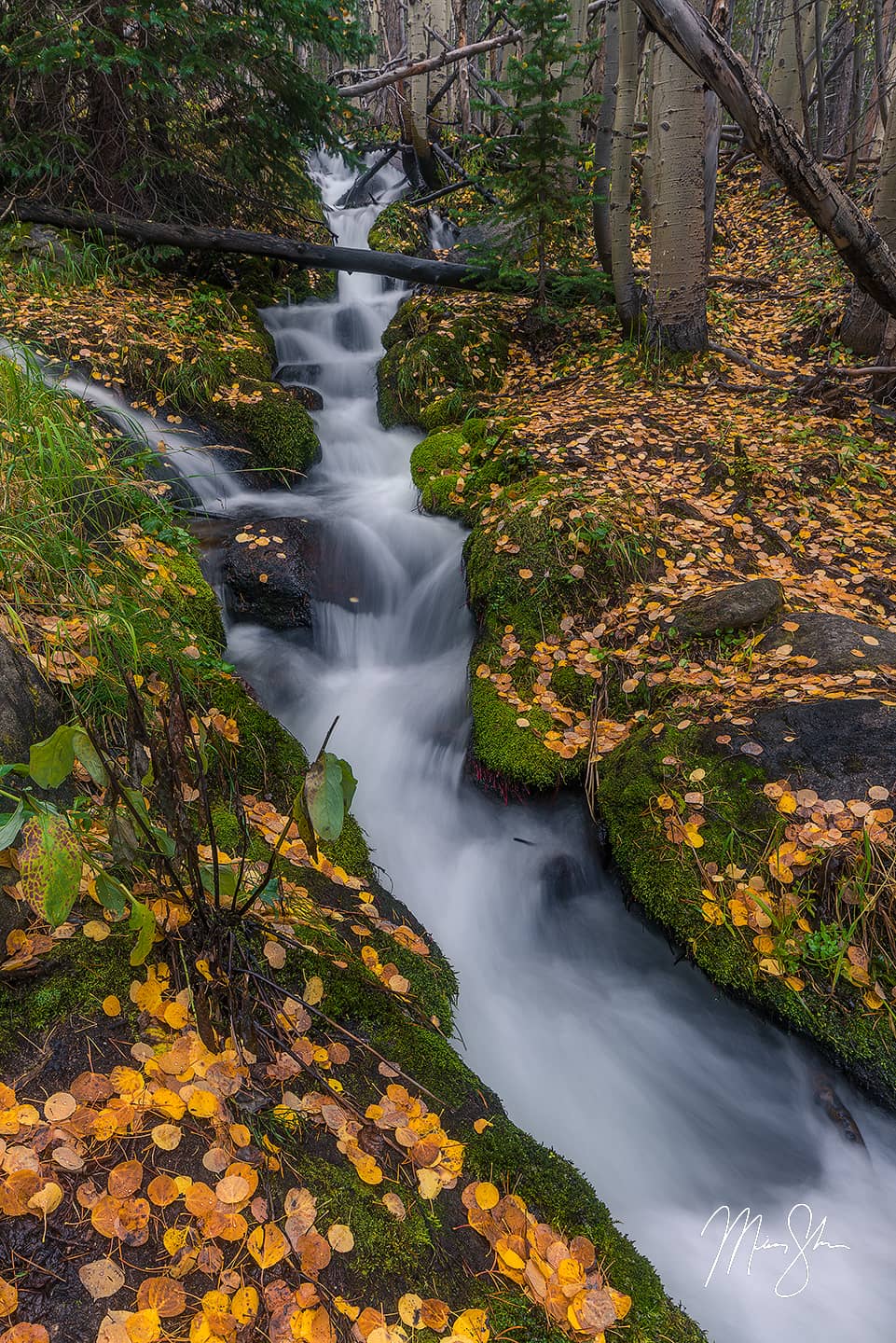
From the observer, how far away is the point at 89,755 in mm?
1529

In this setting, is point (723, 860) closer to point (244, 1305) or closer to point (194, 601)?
point (244, 1305)

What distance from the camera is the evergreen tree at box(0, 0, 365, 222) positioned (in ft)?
20.0

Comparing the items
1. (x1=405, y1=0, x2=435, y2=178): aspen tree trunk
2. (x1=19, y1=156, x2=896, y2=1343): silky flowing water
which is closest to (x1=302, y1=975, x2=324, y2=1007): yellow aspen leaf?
(x1=19, y1=156, x2=896, y2=1343): silky flowing water

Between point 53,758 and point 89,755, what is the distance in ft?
0.28

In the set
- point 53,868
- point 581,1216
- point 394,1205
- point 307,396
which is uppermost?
point 307,396

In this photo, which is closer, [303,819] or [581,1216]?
[303,819]

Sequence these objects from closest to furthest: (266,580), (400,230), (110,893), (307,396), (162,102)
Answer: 1. (110,893)
2. (266,580)
3. (162,102)
4. (307,396)
5. (400,230)

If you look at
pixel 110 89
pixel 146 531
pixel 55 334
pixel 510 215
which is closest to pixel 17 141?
pixel 110 89

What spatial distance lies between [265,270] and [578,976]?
29.6 ft

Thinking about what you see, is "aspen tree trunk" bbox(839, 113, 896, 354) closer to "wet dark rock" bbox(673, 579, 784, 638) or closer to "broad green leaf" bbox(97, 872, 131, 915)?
"wet dark rock" bbox(673, 579, 784, 638)

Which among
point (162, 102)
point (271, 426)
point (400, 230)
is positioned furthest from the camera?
point (400, 230)

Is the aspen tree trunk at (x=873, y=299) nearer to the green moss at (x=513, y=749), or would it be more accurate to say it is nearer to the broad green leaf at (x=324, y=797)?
the green moss at (x=513, y=749)

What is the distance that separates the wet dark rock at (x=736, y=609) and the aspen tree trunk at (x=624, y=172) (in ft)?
14.9

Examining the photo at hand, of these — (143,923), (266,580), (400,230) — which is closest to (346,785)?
(143,923)
